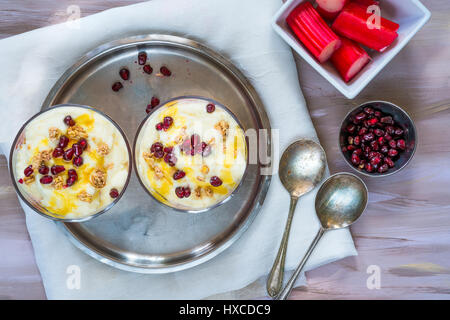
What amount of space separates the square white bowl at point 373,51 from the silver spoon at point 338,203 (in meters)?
0.34

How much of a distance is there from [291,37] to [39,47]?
1.00 meters

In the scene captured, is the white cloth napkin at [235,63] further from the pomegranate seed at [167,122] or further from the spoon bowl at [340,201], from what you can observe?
the pomegranate seed at [167,122]

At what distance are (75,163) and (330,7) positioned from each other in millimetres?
1087

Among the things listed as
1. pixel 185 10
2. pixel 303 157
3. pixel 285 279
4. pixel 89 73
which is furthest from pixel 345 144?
pixel 89 73

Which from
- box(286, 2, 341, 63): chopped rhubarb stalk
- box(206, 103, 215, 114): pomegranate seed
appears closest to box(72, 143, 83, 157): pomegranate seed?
box(206, 103, 215, 114): pomegranate seed

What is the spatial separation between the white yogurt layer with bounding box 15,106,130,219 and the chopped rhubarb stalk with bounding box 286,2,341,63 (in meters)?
0.77

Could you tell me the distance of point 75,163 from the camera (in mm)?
1239

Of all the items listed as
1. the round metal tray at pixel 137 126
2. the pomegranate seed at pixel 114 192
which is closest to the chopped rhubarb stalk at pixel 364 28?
the round metal tray at pixel 137 126

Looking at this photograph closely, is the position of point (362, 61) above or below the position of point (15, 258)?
above

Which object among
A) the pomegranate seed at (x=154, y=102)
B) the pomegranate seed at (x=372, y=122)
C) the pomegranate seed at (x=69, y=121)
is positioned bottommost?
the pomegranate seed at (x=372, y=122)

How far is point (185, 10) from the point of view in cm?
142

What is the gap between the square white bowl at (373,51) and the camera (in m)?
1.24

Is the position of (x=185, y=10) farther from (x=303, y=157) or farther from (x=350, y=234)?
(x=350, y=234)
